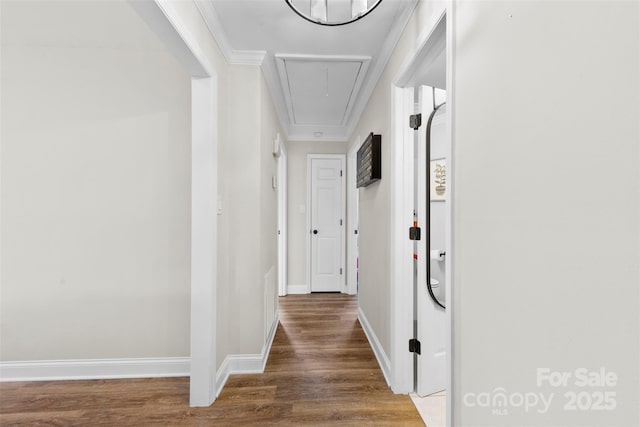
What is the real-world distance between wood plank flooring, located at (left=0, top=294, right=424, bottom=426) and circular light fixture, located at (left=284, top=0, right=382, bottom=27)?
212cm

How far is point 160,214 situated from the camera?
2057 millimetres

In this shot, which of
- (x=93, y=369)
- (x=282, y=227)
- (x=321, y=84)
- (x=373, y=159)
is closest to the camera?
(x=93, y=369)

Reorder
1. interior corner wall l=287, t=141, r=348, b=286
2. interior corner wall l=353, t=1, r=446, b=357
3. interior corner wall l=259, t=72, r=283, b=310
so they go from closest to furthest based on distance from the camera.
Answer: interior corner wall l=353, t=1, r=446, b=357, interior corner wall l=259, t=72, r=283, b=310, interior corner wall l=287, t=141, r=348, b=286

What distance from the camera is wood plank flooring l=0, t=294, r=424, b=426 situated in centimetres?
163

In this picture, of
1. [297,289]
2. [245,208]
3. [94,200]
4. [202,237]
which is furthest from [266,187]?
[297,289]

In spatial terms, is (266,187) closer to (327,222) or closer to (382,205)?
(382,205)

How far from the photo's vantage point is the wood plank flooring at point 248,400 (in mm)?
1632

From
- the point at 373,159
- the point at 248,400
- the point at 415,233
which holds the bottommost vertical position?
the point at 248,400

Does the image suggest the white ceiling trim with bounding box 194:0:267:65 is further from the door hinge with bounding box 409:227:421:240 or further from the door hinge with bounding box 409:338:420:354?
the door hinge with bounding box 409:338:420:354

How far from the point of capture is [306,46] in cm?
207

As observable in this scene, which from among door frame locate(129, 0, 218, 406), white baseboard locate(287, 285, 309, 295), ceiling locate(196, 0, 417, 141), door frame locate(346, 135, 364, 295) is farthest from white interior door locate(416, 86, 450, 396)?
white baseboard locate(287, 285, 309, 295)

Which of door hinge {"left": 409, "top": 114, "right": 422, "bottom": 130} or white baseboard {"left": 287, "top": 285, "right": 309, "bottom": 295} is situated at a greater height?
door hinge {"left": 409, "top": 114, "right": 422, "bottom": 130}

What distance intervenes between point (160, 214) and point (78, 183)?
0.61m

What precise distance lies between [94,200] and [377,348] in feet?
8.01
